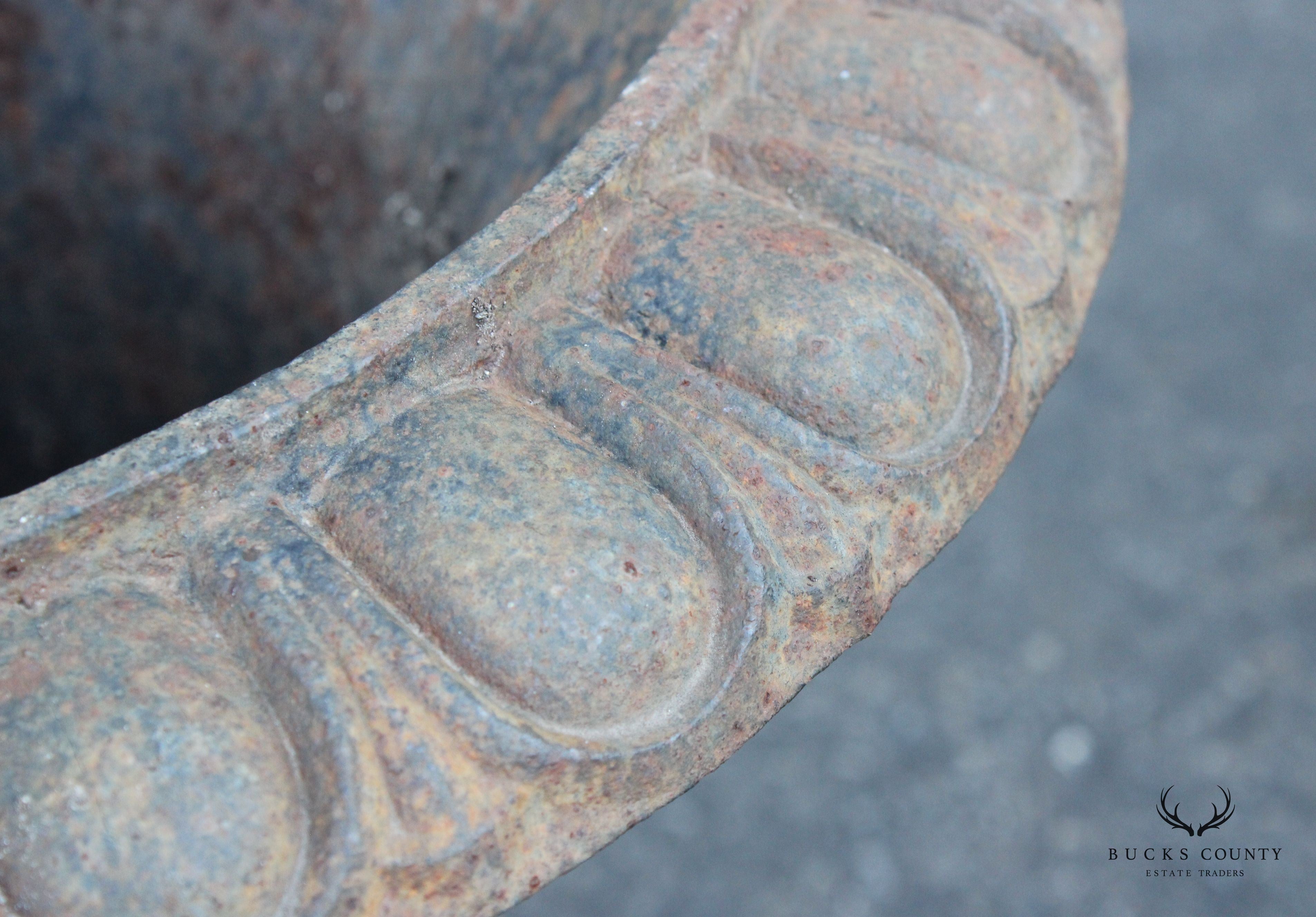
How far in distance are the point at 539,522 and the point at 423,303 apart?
0.58 ft

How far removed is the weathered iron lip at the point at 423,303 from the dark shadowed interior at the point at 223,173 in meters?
0.36

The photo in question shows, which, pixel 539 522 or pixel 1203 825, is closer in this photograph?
pixel 539 522

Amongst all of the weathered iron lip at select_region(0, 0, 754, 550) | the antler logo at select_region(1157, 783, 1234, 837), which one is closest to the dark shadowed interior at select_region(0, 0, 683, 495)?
the weathered iron lip at select_region(0, 0, 754, 550)

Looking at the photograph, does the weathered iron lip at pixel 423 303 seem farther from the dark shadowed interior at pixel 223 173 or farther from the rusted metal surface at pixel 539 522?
the dark shadowed interior at pixel 223 173

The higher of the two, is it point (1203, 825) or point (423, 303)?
point (423, 303)

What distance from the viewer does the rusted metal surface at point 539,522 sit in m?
0.81

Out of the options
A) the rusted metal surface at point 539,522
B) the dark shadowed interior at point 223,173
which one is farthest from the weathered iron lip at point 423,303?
the dark shadowed interior at point 223,173

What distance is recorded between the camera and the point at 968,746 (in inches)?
90.4

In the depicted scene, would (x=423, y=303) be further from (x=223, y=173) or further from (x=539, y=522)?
(x=223, y=173)

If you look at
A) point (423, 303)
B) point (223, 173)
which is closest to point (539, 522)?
point (423, 303)

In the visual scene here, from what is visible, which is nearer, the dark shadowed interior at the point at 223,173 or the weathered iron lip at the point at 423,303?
the weathered iron lip at the point at 423,303

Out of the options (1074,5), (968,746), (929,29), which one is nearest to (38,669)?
(929,29)

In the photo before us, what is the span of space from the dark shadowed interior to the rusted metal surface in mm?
477

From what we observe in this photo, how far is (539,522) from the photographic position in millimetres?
898
